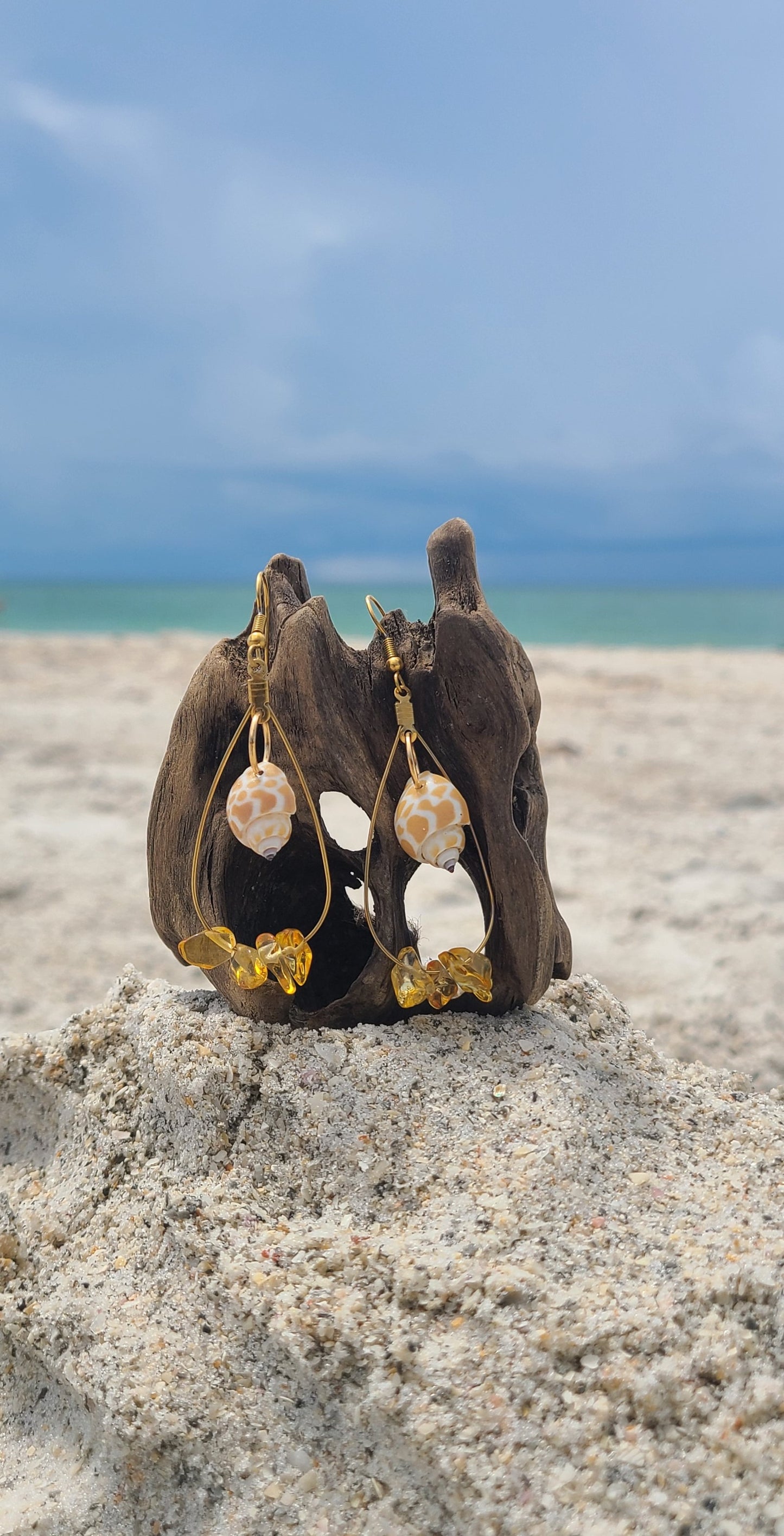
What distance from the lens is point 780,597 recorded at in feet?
164

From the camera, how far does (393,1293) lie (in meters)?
1.70

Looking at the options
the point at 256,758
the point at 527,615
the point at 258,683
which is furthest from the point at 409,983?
the point at 527,615

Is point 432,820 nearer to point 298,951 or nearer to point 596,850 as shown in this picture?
point 298,951

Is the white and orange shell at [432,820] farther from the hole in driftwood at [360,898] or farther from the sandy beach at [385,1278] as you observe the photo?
the sandy beach at [385,1278]

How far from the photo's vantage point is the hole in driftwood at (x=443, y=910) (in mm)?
4539

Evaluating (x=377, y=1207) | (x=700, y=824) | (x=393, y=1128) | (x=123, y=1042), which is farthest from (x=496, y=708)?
(x=700, y=824)

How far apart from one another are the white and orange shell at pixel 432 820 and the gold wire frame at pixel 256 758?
18 centimetres

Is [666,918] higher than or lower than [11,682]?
lower

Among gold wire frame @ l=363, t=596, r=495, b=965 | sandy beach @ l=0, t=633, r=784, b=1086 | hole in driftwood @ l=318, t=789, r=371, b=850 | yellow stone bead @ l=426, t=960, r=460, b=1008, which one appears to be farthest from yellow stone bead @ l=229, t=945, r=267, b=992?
hole in driftwood @ l=318, t=789, r=371, b=850

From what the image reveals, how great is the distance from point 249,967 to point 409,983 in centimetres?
34

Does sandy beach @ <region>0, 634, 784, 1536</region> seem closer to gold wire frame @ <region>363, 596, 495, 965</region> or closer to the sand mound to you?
the sand mound

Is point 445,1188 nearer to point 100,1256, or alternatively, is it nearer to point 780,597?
point 100,1256

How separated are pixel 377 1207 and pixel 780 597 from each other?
2064 inches

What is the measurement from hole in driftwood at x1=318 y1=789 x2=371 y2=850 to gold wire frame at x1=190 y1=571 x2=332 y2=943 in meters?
3.27
